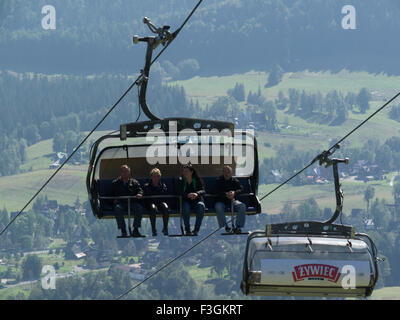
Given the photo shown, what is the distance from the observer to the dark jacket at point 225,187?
80.8ft

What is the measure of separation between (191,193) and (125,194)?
1.55 metres

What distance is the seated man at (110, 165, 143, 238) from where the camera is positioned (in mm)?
24734

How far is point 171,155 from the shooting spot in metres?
28.0

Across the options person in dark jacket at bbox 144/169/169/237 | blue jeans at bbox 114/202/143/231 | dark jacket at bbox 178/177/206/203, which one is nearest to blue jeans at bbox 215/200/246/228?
dark jacket at bbox 178/177/206/203

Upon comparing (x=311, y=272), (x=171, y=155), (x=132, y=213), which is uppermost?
(x=171, y=155)

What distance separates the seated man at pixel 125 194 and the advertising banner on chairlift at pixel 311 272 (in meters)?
3.71

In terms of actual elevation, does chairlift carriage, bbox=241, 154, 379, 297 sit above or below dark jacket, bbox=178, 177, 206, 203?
below

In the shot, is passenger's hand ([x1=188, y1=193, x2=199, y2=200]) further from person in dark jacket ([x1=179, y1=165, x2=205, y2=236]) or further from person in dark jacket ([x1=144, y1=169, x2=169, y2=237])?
person in dark jacket ([x1=144, y1=169, x2=169, y2=237])

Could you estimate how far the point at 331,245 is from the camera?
73.6 feet

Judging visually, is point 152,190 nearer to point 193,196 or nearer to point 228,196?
point 193,196

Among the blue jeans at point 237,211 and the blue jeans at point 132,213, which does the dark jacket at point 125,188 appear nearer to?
the blue jeans at point 132,213

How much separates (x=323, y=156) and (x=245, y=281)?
Answer: 4.46 metres

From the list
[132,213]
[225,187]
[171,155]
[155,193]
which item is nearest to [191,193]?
[225,187]
